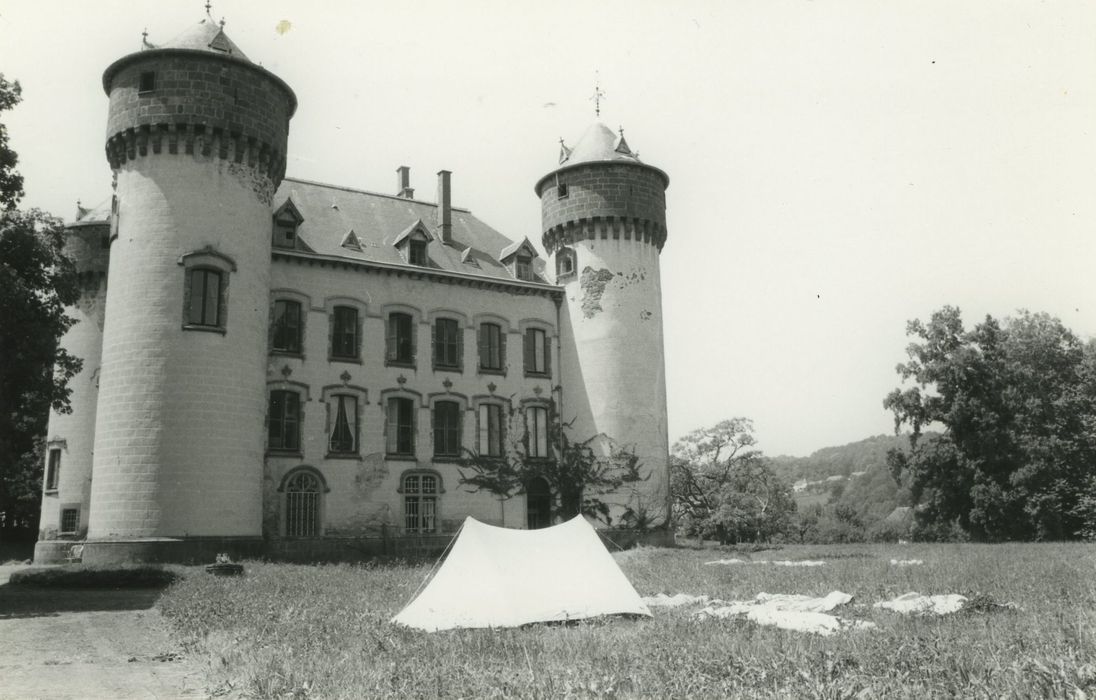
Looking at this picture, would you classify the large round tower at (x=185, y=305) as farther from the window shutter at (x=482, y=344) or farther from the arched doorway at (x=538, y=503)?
the arched doorway at (x=538, y=503)

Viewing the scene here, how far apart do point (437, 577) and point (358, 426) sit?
54.9 feet

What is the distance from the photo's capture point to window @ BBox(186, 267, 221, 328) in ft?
87.1

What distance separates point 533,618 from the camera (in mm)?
13508

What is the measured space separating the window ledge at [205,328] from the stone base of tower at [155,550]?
5.90 meters

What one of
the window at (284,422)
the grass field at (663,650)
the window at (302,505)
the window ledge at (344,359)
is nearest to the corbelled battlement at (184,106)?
the window ledge at (344,359)

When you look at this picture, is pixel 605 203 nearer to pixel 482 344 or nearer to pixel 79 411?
pixel 482 344

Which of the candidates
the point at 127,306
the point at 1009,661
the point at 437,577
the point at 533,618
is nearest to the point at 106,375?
the point at 127,306

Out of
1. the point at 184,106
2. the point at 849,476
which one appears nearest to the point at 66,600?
the point at 184,106

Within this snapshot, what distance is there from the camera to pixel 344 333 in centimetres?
3094

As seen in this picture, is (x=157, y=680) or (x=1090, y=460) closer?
(x=157, y=680)

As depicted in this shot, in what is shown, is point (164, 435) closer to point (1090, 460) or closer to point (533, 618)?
point (533, 618)

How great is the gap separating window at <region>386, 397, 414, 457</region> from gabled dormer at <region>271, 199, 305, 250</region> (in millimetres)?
6359

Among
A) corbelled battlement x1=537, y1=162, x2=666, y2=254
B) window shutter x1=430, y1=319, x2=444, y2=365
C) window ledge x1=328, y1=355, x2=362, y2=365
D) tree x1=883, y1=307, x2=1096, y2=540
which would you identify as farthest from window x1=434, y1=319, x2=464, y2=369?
tree x1=883, y1=307, x2=1096, y2=540

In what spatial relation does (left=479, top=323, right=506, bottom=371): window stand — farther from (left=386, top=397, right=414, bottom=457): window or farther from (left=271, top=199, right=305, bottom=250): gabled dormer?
(left=271, top=199, right=305, bottom=250): gabled dormer
